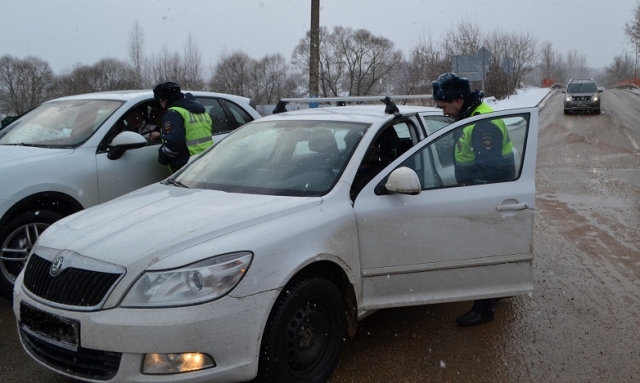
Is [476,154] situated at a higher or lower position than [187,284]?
higher

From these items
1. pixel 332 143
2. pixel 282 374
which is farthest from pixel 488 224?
pixel 282 374

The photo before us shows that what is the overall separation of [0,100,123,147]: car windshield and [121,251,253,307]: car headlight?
2.96 meters

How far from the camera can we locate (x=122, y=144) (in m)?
5.18

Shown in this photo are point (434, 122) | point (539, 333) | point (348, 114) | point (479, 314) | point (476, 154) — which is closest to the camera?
point (476, 154)

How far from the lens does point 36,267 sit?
10.3 feet

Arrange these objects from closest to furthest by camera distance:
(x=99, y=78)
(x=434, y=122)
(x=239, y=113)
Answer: (x=434, y=122)
(x=239, y=113)
(x=99, y=78)

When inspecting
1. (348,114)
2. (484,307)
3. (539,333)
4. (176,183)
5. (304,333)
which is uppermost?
(348,114)

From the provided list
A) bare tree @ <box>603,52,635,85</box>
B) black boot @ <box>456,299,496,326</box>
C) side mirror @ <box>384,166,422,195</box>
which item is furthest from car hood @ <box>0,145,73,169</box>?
bare tree @ <box>603,52,635,85</box>

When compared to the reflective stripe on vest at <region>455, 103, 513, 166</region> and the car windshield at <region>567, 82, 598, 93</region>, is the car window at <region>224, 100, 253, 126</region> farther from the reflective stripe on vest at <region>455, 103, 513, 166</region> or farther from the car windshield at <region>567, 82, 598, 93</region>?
the car windshield at <region>567, 82, 598, 93</region>

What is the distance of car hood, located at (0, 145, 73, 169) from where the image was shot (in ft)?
15.3

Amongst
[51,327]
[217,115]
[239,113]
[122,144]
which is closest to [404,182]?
[51,327]

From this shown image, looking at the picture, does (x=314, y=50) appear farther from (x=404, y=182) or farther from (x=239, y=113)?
(x=404, y=182)

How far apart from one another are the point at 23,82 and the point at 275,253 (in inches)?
1324

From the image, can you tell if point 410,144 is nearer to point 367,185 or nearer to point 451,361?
point 367,185
